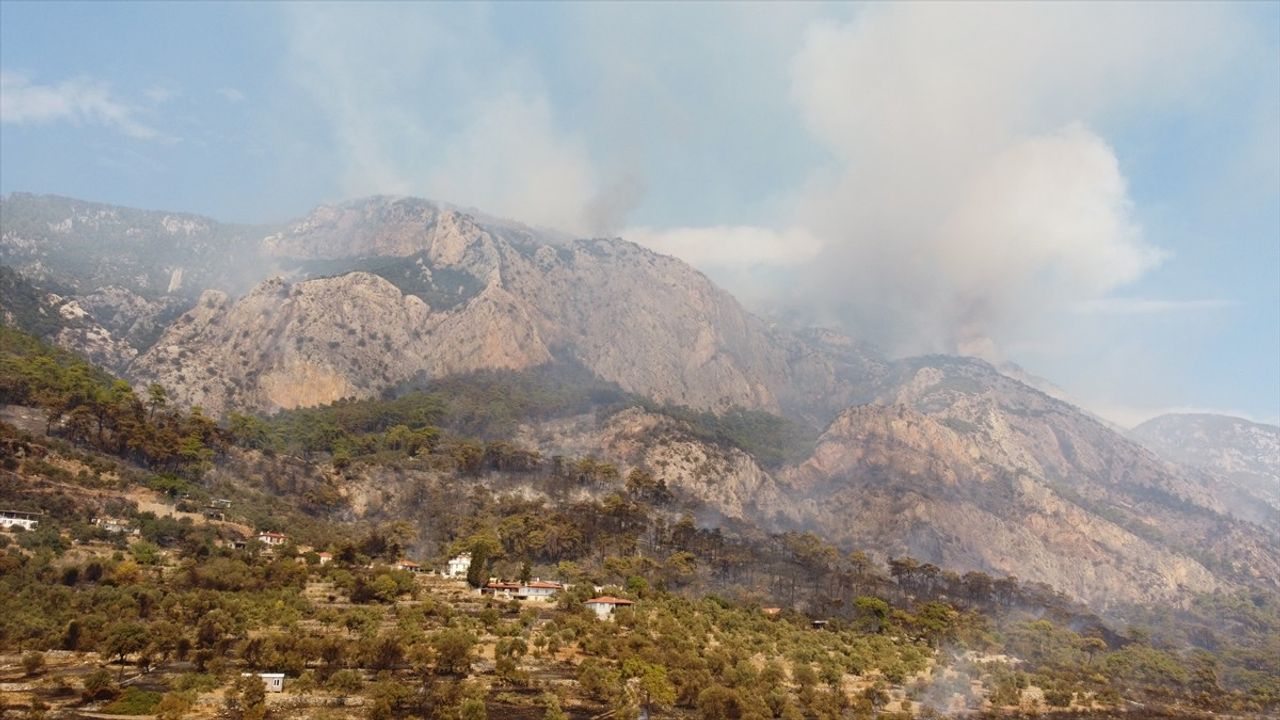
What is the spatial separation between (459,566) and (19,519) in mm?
42592

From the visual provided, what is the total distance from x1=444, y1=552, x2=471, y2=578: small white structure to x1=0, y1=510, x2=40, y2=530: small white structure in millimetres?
39174

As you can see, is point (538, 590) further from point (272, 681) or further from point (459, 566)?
point (272, 681)

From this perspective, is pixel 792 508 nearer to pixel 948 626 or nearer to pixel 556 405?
pixel 556 405

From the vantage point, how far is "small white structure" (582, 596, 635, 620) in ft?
248

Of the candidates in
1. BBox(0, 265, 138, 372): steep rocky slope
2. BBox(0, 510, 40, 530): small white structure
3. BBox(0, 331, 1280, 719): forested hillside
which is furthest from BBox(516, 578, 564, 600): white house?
BBox(0, 265, 138, 372): steep rocky slope

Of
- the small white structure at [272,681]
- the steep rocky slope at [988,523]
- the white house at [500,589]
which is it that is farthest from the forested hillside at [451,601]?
the steep rocky slope at [988,523]

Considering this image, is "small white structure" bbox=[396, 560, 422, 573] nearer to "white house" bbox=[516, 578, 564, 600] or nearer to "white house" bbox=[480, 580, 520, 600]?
"white house" bbox=[480, 580, 520, 600]

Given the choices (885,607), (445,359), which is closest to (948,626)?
(885,607)

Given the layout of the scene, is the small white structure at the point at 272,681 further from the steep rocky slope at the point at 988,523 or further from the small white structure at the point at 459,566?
the steep rocky slope at the point at 988,523

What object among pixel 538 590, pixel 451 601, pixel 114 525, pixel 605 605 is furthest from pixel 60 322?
pixel 605 605

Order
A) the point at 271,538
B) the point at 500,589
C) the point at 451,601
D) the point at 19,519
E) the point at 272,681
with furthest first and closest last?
the point at 271,538
the point at 500,589
the point at 451,601
the point at 19,519
the point at 272,681

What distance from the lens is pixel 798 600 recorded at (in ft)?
351

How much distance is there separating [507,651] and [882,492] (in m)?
128

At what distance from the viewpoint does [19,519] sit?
69.5 m
